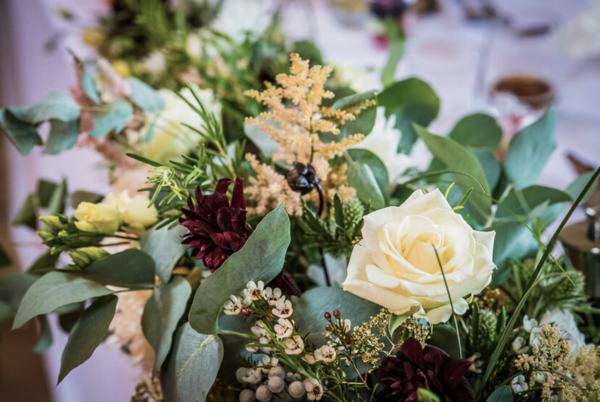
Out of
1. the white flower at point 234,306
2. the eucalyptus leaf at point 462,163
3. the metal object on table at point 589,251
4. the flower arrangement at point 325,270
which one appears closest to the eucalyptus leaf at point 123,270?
the flower arrangement at point 325,270

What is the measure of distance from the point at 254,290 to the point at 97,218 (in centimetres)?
15

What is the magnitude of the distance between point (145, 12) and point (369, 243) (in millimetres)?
766

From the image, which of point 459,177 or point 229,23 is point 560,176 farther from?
point 229,23

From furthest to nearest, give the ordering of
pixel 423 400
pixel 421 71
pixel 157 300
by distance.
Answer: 1. pixel 421 71
2. pixel 157 300
3. pixel 423 400

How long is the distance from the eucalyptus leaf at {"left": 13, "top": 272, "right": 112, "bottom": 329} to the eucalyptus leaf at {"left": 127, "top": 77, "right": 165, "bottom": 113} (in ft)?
0.65

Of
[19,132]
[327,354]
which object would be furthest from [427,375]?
[19,132]

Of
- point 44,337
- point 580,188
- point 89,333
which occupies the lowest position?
point 44,337

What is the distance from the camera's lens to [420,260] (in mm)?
262

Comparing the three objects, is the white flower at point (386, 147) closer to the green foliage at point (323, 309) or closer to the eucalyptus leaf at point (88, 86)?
the green foliage at point (323, 309)

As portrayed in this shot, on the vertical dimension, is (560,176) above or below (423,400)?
below

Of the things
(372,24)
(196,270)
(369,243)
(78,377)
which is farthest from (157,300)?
(372,24)

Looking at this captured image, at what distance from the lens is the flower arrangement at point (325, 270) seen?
256 mm

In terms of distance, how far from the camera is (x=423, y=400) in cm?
22

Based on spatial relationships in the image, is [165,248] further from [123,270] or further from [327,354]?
[327,354]
